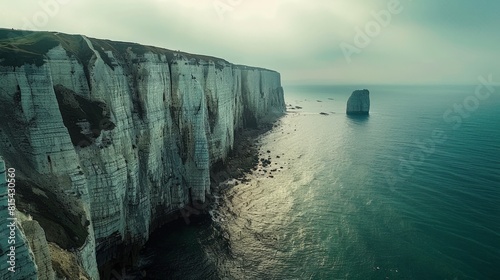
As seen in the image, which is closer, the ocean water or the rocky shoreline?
the rocky shoreline

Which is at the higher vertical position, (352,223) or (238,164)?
(238,164)

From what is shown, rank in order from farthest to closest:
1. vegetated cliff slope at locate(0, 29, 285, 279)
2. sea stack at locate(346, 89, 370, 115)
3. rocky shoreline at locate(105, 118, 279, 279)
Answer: sea stack at locate(346, 89, 370, 115) → rocky shoreline at locate(105, 118, 279, 279) → vegetated cliff slope at locate(0, 29, 285, 279)

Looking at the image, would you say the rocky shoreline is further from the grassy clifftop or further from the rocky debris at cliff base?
the grassy clifftop

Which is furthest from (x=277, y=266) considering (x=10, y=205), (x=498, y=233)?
(x=498, y=233)

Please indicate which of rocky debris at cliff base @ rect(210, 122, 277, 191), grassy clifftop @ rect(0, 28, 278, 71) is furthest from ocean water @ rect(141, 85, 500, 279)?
grassy clifftop @ rect(0, 28, 278, 71)

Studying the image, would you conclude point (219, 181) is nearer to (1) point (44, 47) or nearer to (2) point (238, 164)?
(2) point (238, 164)

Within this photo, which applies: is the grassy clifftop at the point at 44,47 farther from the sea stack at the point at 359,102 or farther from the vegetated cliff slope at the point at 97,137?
the sea stack at the point at 359,102

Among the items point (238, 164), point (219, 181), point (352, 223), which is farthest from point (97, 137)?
point (238, 164)
